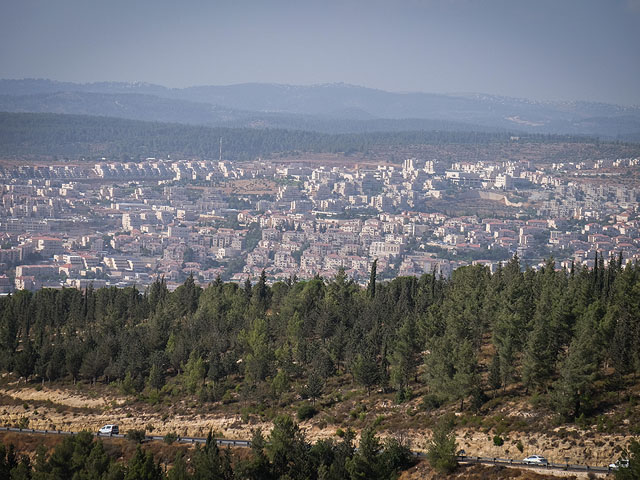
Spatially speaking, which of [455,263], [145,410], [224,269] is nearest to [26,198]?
[224,269]

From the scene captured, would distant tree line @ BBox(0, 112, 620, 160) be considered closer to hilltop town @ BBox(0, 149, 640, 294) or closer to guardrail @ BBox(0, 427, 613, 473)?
hilltop town @ BBox(0, 149, 640, 294)

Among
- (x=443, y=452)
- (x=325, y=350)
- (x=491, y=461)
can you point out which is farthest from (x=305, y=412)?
(x=491, y=461)

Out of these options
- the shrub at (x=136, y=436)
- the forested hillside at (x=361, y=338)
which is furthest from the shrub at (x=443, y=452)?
the shrub at (x=136, y=436)

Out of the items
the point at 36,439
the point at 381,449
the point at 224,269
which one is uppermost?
the point at 381,449

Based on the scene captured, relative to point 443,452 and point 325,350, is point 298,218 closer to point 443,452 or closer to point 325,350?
point 325,350

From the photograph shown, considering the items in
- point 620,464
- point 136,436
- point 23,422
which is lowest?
point 23,422

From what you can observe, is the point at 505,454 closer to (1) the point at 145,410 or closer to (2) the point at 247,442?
(2) the point at 247,442

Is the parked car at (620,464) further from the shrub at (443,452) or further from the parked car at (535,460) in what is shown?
the shrub at (443,452)
